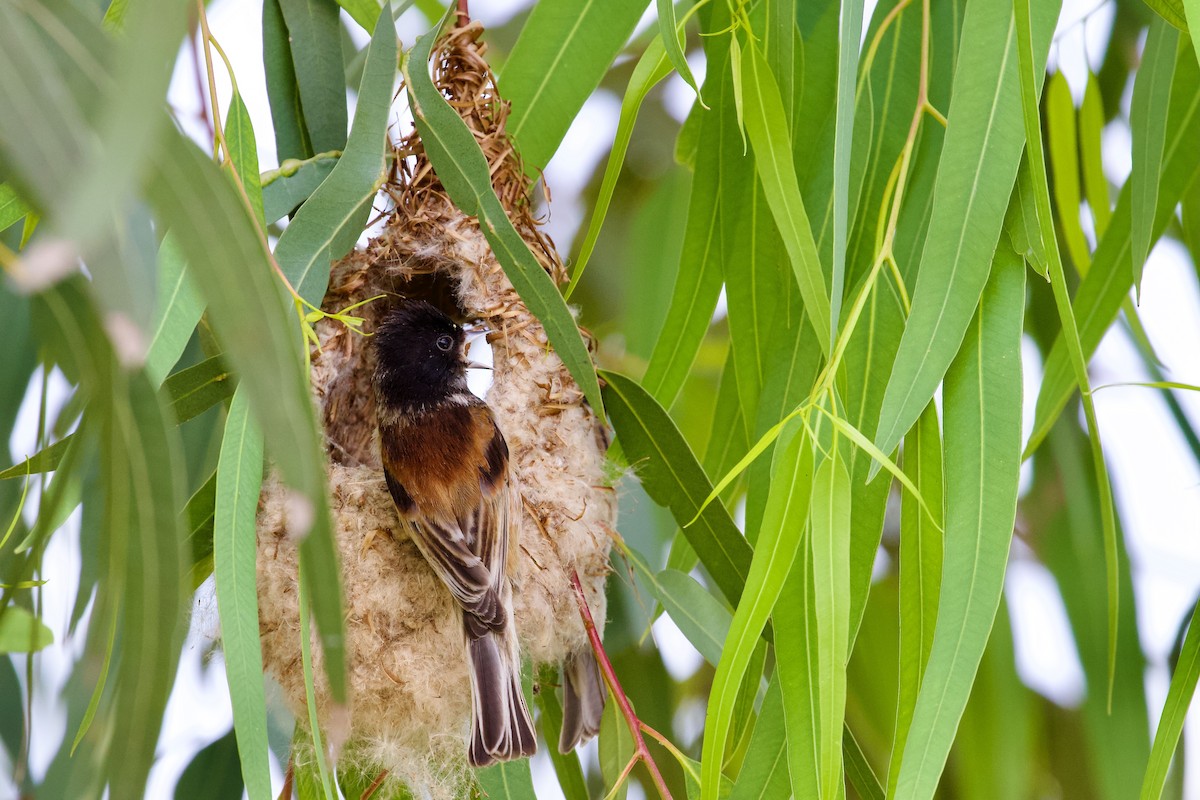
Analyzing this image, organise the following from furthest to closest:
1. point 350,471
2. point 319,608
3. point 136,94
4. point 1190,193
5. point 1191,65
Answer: point 1190,193 < point 1191,65 < point 350,471 < point 319,608 < point 136,94

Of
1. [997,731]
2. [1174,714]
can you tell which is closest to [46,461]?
[1174,714]

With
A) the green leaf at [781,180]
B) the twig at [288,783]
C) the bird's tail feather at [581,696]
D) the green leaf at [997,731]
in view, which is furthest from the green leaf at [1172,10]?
the twig at [288,783]

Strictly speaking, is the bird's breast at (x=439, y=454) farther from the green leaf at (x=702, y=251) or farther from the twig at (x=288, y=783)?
Result: the twig at (x=288, y=783)

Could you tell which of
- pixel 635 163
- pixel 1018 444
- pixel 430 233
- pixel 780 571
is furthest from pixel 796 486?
pixel 635 163

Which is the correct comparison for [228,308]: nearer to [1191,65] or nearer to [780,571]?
[780,571]

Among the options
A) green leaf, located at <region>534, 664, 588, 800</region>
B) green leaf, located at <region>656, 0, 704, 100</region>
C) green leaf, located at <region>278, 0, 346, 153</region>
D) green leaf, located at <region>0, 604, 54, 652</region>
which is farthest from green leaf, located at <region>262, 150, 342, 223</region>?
green leaf, located at <region>534, 664, 588, 800</region>

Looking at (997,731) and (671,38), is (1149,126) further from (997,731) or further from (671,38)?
(997,731)

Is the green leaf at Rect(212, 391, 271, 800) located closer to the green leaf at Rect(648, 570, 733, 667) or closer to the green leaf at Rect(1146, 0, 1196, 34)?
the green leaf at Rect(648, 570, 733, 667)
